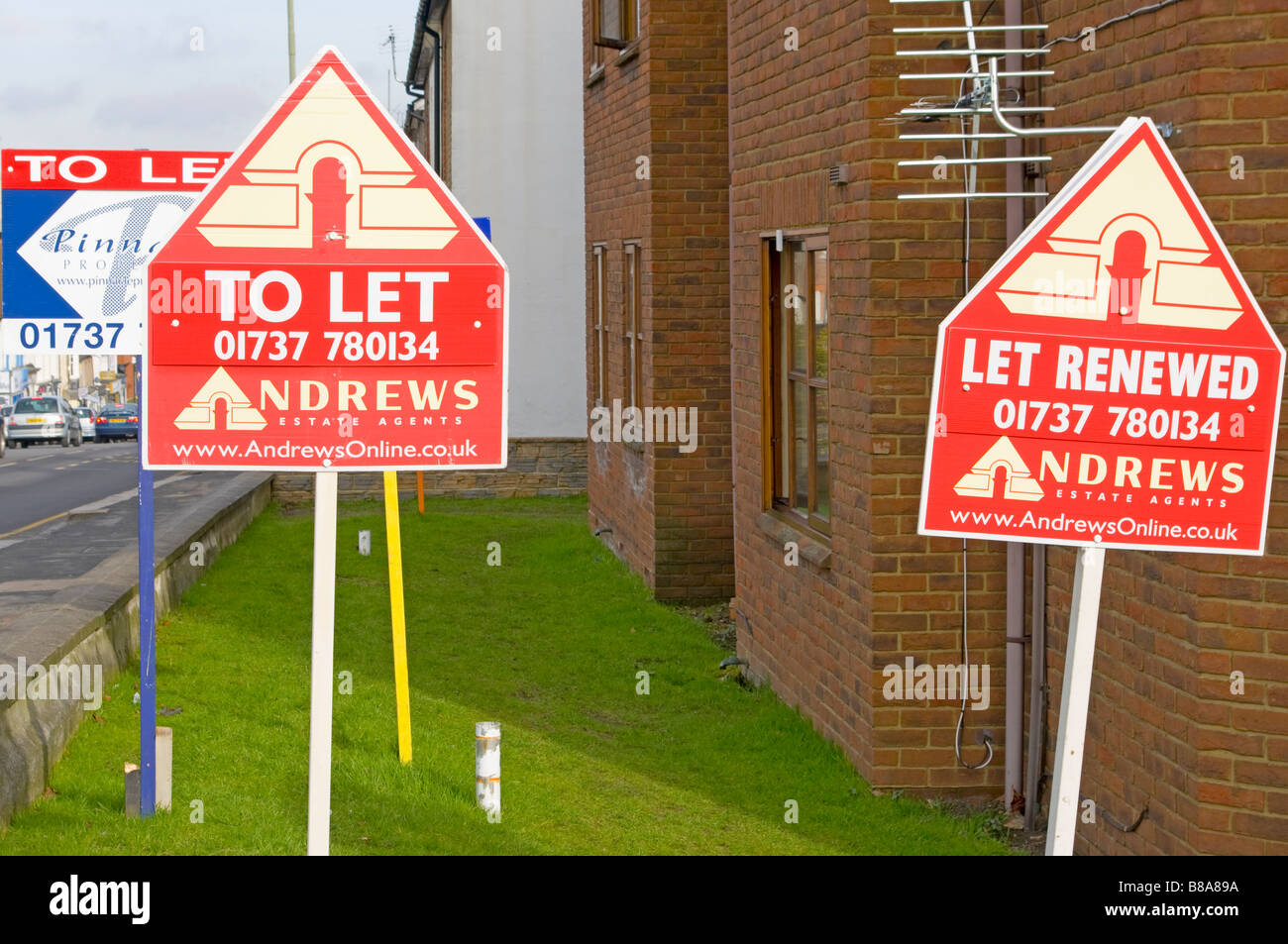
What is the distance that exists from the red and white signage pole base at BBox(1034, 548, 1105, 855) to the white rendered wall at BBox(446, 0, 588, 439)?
19.5 metres

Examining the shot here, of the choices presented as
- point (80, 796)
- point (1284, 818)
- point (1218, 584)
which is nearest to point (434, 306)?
point (1218, 584)

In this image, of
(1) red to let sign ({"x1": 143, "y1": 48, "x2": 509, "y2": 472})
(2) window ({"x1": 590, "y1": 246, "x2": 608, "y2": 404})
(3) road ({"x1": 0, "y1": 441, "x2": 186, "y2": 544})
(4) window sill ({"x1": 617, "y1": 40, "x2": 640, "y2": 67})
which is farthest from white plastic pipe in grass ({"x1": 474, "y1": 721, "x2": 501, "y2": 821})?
(3) road ({"x1": 0, "y1": 441, "x2": 186, "y2": 544})

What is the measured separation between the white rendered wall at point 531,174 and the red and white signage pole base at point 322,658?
62.7ft

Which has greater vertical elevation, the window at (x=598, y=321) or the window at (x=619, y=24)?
the window at (x=619, y=24)

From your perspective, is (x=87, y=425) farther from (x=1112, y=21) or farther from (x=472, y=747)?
(x=1112, y=21)

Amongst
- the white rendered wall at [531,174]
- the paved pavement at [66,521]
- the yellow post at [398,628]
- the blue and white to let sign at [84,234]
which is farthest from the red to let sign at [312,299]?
the white rendered wall at [531,174]

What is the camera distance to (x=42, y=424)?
51.2 m

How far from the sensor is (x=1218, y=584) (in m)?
4.78

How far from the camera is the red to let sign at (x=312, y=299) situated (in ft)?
12.6

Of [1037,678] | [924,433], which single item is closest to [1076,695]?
[1037,678]

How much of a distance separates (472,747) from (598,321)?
9.13m

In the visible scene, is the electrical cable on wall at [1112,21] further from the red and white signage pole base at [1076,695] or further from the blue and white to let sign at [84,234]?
the blue and white to let sign at [84,234]

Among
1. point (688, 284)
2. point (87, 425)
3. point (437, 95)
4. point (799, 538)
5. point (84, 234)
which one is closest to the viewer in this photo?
point (84, 234)

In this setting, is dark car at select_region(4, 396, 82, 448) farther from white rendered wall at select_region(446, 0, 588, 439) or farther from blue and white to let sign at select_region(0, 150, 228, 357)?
blue and white to let sign at select_region(0, 150, 228, 357)
